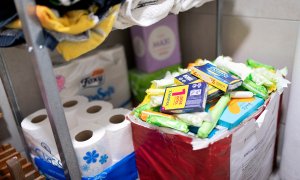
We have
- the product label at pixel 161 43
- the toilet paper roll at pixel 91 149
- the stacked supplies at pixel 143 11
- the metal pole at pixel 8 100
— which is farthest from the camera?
the product label at pixel 161 43

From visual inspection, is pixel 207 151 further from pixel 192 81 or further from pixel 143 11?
pixel 143 11

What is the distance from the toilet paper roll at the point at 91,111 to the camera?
83 centimetres

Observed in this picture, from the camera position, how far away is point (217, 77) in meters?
0.72

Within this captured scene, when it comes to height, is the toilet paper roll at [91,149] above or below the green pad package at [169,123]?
below

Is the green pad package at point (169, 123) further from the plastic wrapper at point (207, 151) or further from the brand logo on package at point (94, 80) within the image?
the brand logo on package at point (94, 80)

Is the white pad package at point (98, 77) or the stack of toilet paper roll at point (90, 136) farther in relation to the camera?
the white pad package at point (98, 77)

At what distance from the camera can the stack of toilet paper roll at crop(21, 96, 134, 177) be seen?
72cm

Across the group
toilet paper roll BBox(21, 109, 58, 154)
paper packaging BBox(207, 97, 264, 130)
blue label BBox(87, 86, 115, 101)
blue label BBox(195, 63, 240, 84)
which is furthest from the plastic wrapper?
blue label BBox(87, 86, 115, 101)

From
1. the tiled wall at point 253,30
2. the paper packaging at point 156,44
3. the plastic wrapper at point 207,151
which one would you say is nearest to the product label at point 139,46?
the paper packaging at point 156,44

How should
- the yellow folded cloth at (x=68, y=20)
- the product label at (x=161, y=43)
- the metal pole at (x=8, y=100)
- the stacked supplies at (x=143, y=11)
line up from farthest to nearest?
1. the product label at (x=161, y=43)
2. the metal pole at (x=8, y=100)
3. the stacked supplies at (x=143, y=11)
4. the yellow folded cloth at (x=68, y=20)

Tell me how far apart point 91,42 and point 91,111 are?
0.42 meters

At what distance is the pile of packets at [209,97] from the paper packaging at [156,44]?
30 cm

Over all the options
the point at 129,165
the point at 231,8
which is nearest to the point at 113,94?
the point at 129,165

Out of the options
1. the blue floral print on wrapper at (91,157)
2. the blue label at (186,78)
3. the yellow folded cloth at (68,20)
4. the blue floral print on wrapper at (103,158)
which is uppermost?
the yellow folded cloth at (68,20)
